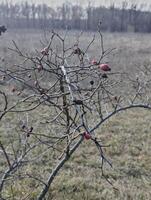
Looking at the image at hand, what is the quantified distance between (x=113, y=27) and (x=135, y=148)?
32.9 metres

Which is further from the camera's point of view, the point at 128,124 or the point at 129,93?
the point at 129,93

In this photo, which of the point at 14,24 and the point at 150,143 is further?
the point at 14,24

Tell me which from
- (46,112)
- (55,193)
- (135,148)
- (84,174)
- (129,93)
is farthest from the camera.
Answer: (129,93)

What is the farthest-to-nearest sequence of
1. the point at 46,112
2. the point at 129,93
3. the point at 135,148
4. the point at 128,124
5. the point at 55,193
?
the point at 129,93
the point at 46,112
the point at 128,124
the point at 135,148
the point at 55,193

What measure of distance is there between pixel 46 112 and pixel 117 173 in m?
3.23

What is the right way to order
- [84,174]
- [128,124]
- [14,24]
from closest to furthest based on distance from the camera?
[84,174], [128,124], [14,24]

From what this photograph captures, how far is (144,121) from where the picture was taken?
22.4ft

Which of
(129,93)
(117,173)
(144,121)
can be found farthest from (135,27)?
(117,173)

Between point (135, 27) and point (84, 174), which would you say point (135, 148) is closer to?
point (84, 174)

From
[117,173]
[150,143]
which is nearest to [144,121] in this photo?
[150,143]

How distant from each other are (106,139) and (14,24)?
104ft

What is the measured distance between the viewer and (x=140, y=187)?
4043mm

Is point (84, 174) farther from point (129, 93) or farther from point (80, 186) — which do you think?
point (129, 93)

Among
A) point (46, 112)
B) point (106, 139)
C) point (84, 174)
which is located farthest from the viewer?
point (46, 112)
